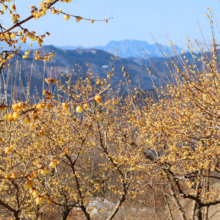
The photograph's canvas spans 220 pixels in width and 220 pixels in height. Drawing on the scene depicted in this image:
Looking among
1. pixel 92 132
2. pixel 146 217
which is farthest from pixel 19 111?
pixel 146 217

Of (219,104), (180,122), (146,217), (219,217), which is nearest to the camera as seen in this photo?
(219,104)

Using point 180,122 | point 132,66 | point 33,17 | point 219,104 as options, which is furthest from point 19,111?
point 132,66

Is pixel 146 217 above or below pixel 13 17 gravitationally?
below

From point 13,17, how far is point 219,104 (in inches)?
173

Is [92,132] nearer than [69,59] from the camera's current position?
Yes

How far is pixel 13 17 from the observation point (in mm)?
2486

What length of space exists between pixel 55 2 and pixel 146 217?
1953 centimetres


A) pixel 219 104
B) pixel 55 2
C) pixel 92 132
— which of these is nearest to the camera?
pixel 55 2

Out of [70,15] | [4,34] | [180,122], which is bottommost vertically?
[180,122]

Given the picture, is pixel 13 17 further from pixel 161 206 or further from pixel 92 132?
pixel 161 206

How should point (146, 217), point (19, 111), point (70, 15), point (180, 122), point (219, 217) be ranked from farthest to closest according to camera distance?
1. point (146, 217)
2. point (219, 217)
3. point (180, 122)
4. point (70, 15)
5. point (19, 111)

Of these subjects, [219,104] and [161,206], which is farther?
[161,206]

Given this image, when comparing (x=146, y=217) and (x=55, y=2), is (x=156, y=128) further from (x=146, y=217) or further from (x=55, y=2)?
(x=146, y=217)

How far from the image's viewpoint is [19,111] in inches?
68.2
